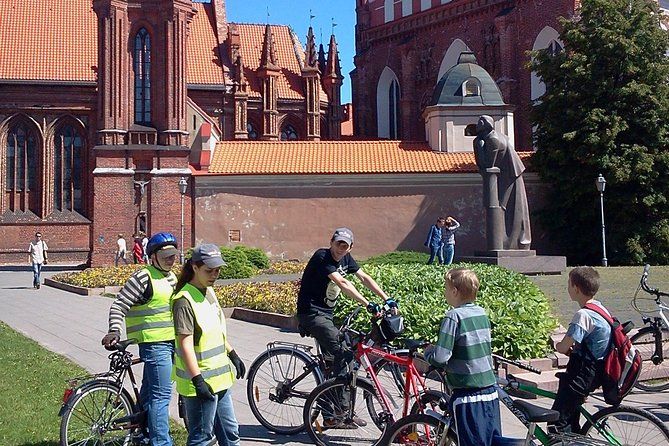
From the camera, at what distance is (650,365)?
8766mm

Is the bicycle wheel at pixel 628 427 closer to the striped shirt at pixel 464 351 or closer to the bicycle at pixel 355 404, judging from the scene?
the striped shirt at pixel 464 351

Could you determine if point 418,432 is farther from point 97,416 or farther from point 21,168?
point 21,168

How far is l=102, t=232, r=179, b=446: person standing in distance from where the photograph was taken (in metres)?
5.78

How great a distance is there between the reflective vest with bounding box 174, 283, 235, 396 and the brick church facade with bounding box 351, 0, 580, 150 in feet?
97.3

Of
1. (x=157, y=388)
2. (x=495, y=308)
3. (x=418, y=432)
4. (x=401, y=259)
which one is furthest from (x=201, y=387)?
(x=401, y=259)

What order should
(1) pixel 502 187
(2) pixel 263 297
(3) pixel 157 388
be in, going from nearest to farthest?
(3) pixel 157 388 → (2) pixel 263 297 → (1) pixel 502 187

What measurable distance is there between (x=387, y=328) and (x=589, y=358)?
5.27 feet

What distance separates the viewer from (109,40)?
31.8 m

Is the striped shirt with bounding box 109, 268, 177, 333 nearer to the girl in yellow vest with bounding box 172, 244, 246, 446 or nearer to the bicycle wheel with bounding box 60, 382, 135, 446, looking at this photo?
the bicycle wheel with bounding box 60, 382, 135, 446

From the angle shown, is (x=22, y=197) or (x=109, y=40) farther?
(x=22, y=197)

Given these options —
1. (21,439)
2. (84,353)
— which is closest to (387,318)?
(21,439)

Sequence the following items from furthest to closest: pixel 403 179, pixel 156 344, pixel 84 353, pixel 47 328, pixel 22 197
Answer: pixel 22 197 → pixel 403 179 → pixel 47 328 → pixel 84 353 → pixel 156 344

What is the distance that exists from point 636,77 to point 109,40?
68.9 ft

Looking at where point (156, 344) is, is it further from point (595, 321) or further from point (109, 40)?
point (109, 40)
